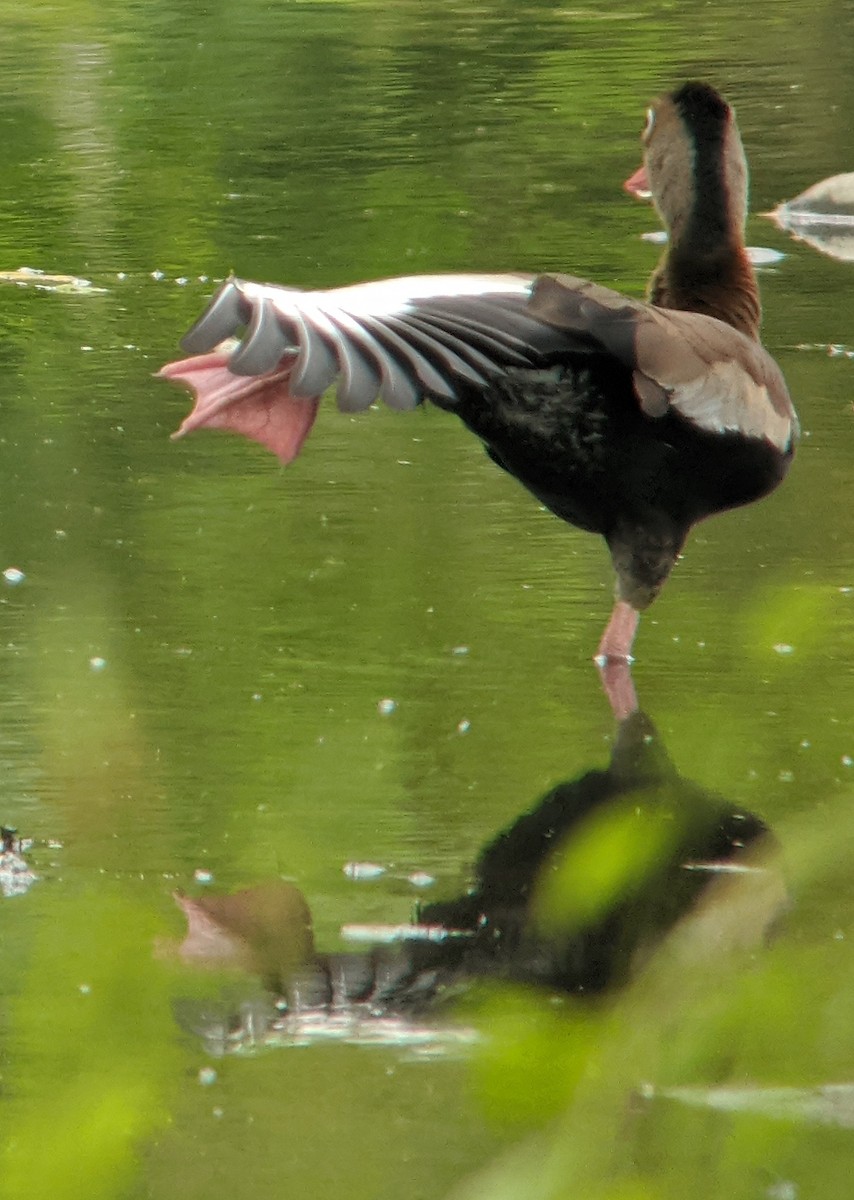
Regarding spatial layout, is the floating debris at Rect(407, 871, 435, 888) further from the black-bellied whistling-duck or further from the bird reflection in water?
the black-bellied whistling-duck

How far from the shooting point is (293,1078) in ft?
9.16

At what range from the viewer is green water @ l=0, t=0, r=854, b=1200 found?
8.09 feet

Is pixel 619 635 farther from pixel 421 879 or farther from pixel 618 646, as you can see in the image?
pixel 421 879

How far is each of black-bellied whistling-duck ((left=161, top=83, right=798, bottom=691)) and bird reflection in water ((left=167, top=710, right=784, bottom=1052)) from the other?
642 mm

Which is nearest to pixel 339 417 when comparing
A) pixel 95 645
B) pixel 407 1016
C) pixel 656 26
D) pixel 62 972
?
pixel 95 645

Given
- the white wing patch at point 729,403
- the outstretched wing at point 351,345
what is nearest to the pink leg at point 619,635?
the white wing patch at point 729,403

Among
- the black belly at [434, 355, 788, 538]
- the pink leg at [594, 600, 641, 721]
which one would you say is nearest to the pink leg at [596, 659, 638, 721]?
the pink leg at [594, 600, 641, 721]

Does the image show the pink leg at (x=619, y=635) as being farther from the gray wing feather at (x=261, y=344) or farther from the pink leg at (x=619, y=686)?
the gray wing feather at (x=261, y=344)

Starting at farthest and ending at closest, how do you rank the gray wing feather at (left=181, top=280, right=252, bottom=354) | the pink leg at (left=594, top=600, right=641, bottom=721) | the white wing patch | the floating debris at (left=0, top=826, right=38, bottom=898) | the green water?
the pink leg at (left=594, top=600, right=641, bottom=721)
the white wing patch
the floating debris at (left=0, top=826, right=38, bottom=898)
the gray wing feather at (left=181, top=280, right=252, bottom=354)
the green water

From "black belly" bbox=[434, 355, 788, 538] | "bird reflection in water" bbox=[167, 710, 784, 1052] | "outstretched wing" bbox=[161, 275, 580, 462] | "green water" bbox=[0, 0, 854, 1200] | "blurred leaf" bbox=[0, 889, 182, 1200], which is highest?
"blurred leaf" bbox=[0, 889, 182, 1200]

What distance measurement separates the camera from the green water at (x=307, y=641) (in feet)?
8.09

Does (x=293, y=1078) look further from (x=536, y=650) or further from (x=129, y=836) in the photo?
(x=536, y=650)

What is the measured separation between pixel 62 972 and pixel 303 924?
1737 mm

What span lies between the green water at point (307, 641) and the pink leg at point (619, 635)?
0.05 meters
